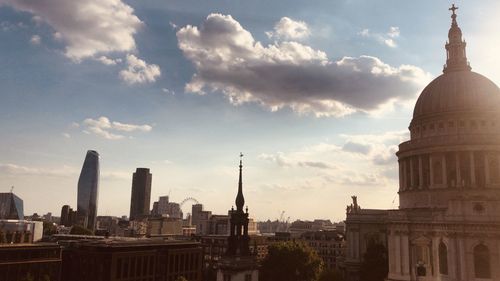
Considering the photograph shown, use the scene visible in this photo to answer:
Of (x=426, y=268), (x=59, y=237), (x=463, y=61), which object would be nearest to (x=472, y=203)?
(x=426, y=268)

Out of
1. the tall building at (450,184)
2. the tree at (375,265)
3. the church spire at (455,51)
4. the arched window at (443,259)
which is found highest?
the church spire at (455,51)

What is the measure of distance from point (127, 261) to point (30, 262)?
1687cm

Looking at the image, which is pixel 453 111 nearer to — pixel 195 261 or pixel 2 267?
pixel 195 261

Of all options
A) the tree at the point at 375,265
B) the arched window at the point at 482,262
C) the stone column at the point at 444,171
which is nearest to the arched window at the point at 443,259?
the arched window at the point at 482,262

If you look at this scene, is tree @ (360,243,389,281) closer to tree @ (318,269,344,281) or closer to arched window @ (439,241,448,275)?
tree @ (318,269,344,281)

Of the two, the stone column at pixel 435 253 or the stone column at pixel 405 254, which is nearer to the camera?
the stone column at pixel 435 253

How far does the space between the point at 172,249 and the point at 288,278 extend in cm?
2560

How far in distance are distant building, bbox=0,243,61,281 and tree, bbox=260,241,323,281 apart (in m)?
40.6

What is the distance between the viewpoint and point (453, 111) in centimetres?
8069

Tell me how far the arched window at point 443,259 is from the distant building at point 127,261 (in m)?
54.1

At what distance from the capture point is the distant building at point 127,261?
264 ft

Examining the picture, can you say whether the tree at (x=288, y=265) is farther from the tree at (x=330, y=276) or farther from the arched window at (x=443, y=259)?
the arched window at (x=443, y=259)

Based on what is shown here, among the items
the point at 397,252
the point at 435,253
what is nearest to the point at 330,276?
the point at 397,252

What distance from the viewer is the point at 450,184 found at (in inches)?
2963
